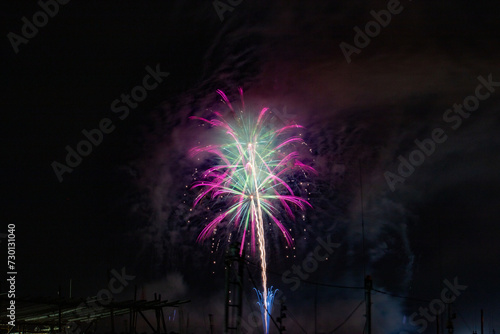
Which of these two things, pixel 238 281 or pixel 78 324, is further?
pixel 78 324

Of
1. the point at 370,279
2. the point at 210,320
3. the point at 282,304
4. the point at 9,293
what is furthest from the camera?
the point at 210,320

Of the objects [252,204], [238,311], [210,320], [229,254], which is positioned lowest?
[210,320]

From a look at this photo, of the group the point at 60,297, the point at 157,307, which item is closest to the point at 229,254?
the point at 157,307

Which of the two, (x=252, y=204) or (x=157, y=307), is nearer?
(x=157, y=307)

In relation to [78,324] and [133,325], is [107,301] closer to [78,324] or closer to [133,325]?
[133,325]

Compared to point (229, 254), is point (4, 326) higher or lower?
lower

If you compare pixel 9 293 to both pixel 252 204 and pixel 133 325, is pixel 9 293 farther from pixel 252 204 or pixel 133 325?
pixel 252 204

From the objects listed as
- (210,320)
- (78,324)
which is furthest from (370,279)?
(210,320)

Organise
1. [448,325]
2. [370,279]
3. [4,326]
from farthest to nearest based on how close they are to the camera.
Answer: [448,325], [4,326], [370,279]

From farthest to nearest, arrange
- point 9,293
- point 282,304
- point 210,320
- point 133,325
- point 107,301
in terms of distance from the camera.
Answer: point 210,320, point 282,304, point 133,325, point 107,301, point 9,293
